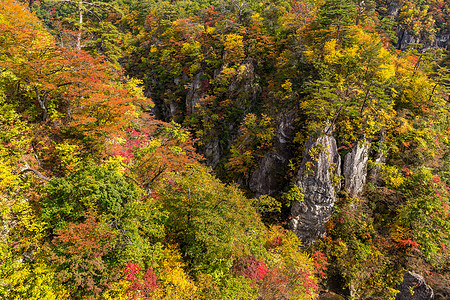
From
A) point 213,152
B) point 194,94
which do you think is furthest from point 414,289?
point 194,94

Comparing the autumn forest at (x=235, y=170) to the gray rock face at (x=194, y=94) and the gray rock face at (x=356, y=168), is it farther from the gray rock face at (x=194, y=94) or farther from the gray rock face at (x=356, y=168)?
the gray rock face at (x=194, y=94)

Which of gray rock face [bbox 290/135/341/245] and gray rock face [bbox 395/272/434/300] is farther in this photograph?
gray rock face [bbox 290/135/341/245]

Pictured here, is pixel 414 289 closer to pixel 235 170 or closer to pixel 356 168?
pixel 356 168

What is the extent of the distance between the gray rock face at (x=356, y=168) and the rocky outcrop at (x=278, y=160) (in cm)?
502

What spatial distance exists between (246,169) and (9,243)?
17.3 meters

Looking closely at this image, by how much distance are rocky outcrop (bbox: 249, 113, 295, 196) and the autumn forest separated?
14 cm

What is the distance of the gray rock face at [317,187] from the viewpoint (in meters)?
15.7

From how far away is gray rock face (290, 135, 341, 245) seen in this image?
617 inches

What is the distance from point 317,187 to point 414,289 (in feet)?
28.7

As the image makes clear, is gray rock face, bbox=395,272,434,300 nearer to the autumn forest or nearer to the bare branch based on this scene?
the autumn forest

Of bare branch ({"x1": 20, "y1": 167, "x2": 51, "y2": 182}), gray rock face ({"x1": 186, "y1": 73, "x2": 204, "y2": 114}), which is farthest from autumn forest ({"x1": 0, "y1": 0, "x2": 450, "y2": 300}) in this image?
gray rock face ({"x1": 186, "y1": 73, "x2": 204, "y2": 114})

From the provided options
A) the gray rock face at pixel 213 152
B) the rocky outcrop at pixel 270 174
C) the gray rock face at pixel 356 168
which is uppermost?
the gray rock face at pixel 356 168

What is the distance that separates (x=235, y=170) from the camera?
71.3 ft

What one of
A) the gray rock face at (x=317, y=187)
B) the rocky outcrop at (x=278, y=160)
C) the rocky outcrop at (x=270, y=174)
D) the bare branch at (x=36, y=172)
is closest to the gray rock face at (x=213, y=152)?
the rocky outcrop at (x=270, y=174)
